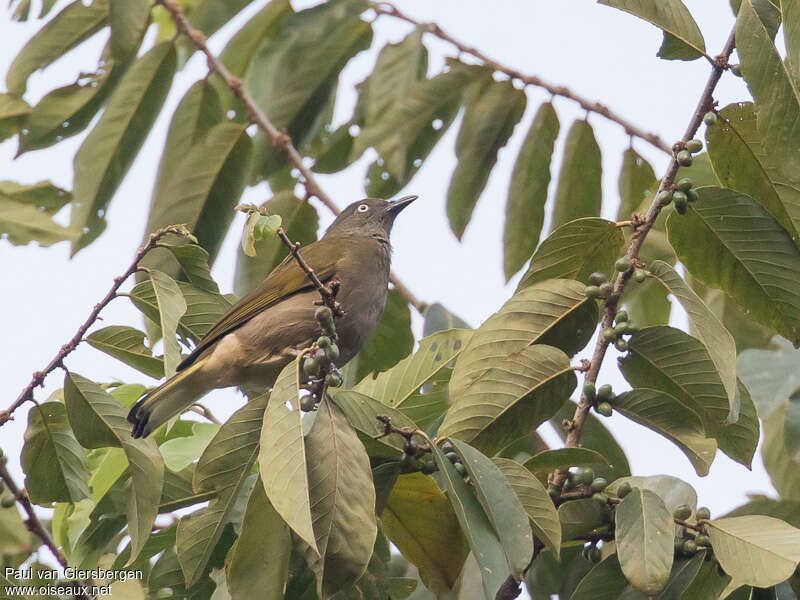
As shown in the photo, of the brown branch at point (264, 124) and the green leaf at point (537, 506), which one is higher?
the brown branch at point (264, 124)

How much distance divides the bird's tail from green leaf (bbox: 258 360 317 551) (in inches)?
29.4

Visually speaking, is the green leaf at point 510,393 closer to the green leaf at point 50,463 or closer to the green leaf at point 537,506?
the green leaf at point 537,506

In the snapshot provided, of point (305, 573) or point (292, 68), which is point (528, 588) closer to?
point (305, 573)

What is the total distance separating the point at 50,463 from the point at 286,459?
1.18m

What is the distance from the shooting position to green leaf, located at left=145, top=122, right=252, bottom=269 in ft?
15.1

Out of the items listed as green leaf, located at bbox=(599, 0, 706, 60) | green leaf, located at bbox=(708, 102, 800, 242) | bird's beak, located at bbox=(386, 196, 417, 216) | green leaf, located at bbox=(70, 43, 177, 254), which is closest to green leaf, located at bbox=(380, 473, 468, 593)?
green leaf, located at bbox=(708, 102, 800, 242)

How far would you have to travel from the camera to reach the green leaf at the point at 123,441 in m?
2.79

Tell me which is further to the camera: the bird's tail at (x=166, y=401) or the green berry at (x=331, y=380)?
the bird's tail at (x=166, y=401)

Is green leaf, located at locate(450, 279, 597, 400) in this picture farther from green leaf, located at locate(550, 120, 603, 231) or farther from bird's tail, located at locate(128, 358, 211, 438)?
green leaf, located at locate(550, 120, 603, 231)

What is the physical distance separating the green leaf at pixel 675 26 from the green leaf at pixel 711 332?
71cm

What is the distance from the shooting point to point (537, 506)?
2545mm

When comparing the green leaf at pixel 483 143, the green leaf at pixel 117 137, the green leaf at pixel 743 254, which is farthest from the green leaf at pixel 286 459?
the green leaf at pixel 117 137

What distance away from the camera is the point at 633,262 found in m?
2.91

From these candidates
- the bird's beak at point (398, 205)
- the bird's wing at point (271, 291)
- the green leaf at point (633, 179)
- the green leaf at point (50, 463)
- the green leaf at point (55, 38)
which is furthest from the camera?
the bird's beak at point (398, 205)
